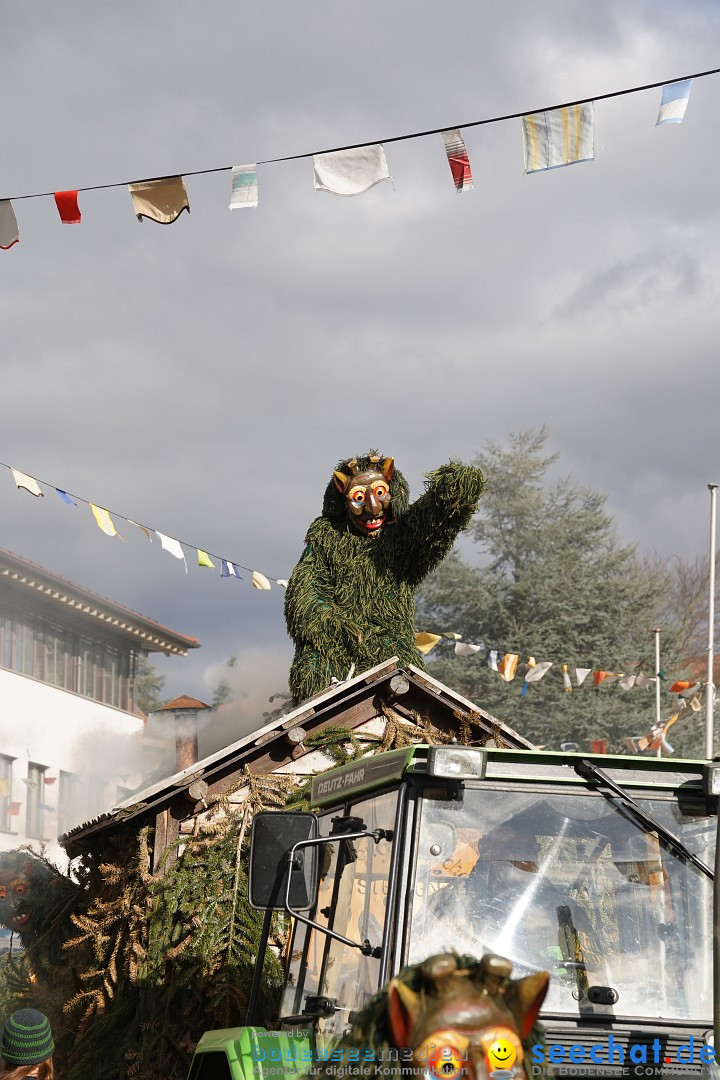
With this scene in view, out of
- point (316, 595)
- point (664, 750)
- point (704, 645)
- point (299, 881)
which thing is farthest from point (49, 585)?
point (299, 881)

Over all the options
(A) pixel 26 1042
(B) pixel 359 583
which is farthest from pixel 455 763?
(B) pixel 359 583

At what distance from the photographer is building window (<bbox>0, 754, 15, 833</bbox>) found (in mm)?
25875

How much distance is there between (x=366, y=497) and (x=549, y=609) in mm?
26234

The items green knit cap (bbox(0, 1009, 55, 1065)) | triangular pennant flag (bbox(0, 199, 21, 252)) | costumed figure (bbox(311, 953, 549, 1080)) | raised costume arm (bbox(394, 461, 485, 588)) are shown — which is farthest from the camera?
raised costume arm (bbox(394, 461, 485, 588))

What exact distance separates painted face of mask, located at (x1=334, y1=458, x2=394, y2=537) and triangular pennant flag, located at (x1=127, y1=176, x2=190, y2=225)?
3.32 metres

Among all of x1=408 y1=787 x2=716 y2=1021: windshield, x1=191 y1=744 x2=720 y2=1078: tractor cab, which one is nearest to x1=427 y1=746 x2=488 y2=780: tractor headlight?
x1=191 y1=744 x2=720 y2=1078: tractor cab

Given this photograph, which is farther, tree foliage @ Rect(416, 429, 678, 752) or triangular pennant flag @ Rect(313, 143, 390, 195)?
tree foliage @ Rect(416, 429, 678, 752)

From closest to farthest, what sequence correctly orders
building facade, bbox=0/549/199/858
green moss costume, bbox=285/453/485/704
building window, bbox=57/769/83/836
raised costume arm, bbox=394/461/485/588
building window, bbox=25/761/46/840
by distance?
raised costume arm, bbox=394/461/485/588 < green moss costume, bbox=285/453/485/704 < building facade, bbox=0/549/199/858 < building window, bbox=25/761/46/840 < building window, bbox=57/769/83/836

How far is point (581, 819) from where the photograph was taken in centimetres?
401

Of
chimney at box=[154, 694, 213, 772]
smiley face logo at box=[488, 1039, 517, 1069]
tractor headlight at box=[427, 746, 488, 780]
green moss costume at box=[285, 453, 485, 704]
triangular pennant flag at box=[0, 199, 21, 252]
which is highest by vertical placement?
triangular pennant flag at box=[0, 199, 21, 252]

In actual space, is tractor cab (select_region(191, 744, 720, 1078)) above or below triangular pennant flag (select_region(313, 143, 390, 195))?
below

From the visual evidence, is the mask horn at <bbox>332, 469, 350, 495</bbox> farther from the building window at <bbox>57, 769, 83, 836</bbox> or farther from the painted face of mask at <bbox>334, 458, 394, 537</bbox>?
the building window at <bbox>57, 769, 83, 836</bbox>

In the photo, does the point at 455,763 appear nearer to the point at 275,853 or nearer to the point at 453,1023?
the point at 275,853

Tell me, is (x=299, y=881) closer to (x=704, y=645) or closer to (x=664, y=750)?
(x=664, y=750)
